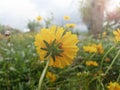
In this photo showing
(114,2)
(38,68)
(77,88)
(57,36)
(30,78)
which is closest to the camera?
(57,36)

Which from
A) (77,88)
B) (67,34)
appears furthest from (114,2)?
(67,34)

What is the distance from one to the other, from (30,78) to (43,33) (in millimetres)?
1483

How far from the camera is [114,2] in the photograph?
1283 centimetres

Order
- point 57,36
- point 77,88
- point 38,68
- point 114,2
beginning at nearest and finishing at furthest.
A: point 57,36 < point 77,88 < point 38,68 < point 114,2

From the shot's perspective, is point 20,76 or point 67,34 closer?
point 67,34

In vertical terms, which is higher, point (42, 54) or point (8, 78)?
point (8, 78)

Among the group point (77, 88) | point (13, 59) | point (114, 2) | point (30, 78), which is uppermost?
point (114, 2)

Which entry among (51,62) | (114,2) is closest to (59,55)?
(51,62)

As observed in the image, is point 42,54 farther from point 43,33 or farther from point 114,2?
point 114,2

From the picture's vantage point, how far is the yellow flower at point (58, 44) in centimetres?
132

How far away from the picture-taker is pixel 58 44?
1333mm

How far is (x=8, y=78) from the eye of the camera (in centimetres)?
284

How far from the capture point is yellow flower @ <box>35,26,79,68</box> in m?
1.32

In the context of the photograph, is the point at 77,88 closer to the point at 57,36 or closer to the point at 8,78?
the point at 8,78
